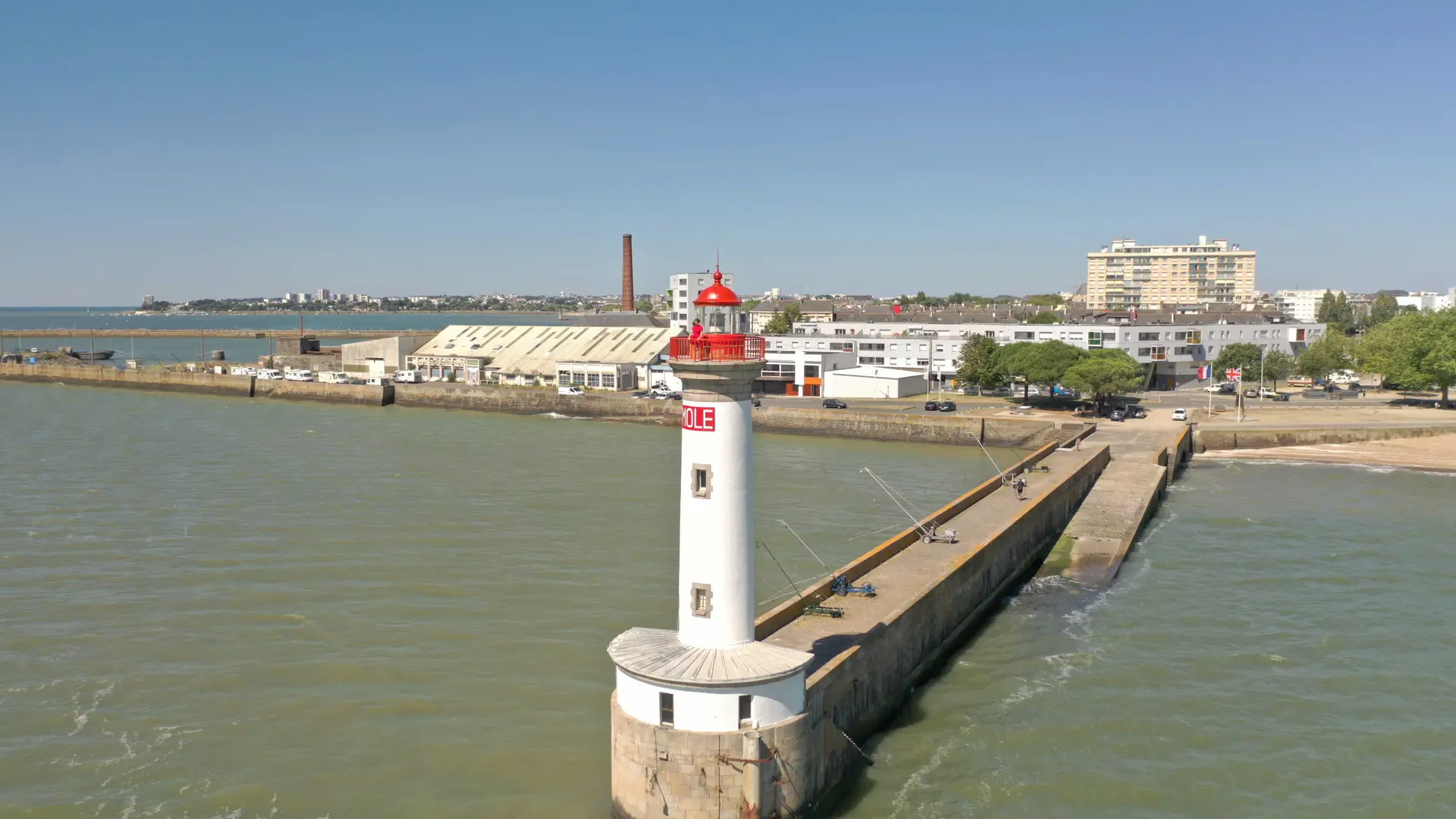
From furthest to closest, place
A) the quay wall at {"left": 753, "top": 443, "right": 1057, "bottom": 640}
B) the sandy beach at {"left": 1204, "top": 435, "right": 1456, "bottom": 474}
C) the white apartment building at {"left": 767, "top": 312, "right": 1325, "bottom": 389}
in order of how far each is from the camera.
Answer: the white apartment building at {"left": 767, "top": 312, "right": 1325, "bottom": 389} → the sandy beach at {"left": 1204, "top": 435, "right": 1456, "bottom": 474} → the quay wall at {"left": 753, "top": 443, "right": 1057, "bottom": 640}

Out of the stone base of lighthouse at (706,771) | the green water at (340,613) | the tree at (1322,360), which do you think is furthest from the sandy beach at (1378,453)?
the stone base of lighthouse at (706,771)

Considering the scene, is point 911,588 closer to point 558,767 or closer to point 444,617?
point 558,767

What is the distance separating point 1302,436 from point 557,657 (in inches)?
2068

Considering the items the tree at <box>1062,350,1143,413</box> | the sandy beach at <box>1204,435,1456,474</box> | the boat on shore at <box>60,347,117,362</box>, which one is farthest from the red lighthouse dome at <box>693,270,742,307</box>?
the boat on shore at <box>60,347,117,362</box>

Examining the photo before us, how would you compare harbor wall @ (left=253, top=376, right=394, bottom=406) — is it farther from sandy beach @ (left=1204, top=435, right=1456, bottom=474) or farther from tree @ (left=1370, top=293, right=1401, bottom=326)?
tree @ (left=1370, top=293, right=1401, bottom=326)

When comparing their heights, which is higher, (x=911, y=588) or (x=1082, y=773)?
(x=911, y=588)

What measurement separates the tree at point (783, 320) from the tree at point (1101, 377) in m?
48.5

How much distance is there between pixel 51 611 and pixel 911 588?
75.2 ft

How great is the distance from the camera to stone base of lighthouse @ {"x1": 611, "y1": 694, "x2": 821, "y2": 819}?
15.2m

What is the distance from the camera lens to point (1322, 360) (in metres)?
87.1

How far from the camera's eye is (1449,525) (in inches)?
1512

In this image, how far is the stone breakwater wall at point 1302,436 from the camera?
58.8m

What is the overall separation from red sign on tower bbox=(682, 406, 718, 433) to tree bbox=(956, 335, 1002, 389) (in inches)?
2525

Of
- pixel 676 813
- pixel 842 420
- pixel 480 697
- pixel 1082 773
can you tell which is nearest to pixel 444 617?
pixel 480 697
